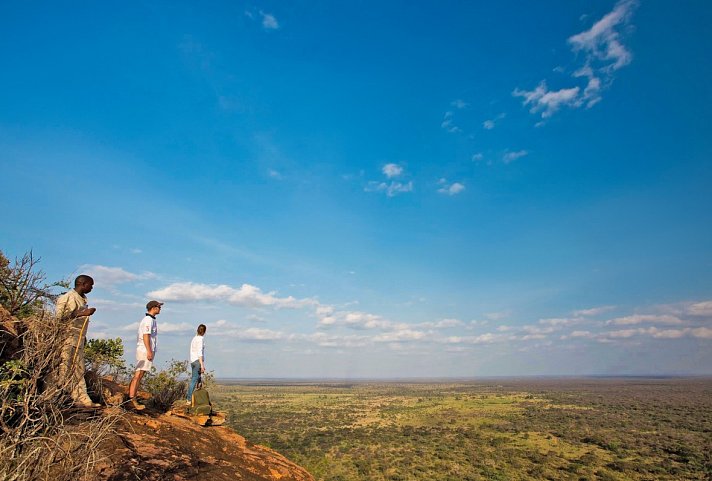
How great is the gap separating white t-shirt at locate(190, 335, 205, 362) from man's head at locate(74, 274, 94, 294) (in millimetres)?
3163

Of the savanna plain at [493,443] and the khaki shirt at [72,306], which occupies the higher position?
the khaki shirt at [72,306]

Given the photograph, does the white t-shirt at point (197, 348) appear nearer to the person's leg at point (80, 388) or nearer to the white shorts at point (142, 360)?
the white shorts at point (142, 360)

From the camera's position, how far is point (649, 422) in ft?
153

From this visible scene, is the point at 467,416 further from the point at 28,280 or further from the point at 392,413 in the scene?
the point at 28,280

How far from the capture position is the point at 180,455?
6.01m

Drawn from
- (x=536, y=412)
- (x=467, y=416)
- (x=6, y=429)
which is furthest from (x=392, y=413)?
(x=6, y=429)

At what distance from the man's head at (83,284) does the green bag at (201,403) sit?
3.82 meters

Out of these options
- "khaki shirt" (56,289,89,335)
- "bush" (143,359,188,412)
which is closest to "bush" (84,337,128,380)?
"bush" (143,359,188,412)

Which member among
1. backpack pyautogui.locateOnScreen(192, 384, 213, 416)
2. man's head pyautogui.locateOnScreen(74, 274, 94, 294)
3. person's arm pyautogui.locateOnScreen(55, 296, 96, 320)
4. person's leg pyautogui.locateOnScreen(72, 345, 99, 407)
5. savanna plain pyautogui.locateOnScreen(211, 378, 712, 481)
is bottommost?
savanna plain pyautogui.locateOnScreen(211, 378, 712, 481)

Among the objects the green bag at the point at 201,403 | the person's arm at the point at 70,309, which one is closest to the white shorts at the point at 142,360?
the person's arm at the point at 70,309

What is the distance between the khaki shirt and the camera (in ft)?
16.4

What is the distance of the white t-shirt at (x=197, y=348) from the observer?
28.7 feet

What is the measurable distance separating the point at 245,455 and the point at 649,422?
56.4 m

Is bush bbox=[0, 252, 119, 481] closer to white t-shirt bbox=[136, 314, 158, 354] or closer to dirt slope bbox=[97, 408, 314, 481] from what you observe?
dirt slope bbox=[97, 408, 314, 481]
